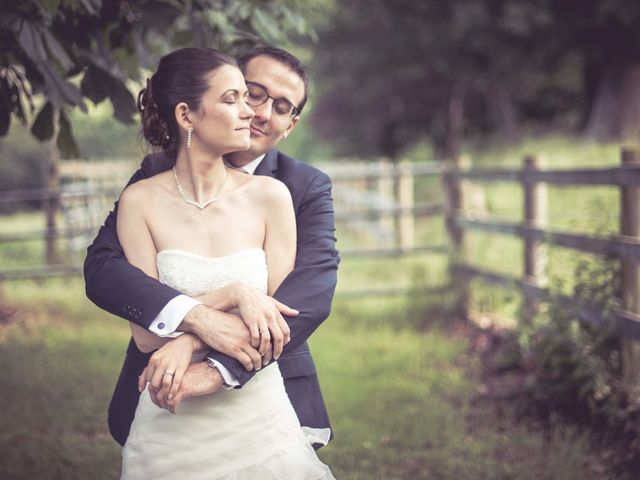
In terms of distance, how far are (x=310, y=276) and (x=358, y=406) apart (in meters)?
3.29

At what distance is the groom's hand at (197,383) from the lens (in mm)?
2341

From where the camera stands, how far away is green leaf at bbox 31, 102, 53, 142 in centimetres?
373

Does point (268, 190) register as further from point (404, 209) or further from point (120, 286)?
point (404, 209)

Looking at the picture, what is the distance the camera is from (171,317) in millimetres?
2441

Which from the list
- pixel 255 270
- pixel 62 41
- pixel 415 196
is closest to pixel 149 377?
pixel 255 270

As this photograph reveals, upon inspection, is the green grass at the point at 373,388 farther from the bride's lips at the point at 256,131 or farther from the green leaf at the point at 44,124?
the bride's lips at the point at 256,131

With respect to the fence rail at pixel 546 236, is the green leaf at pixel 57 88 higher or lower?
higher

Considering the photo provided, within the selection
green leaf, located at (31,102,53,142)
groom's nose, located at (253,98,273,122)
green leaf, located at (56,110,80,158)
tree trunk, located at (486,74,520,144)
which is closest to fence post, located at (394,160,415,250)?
green leaf, located at (56,110,80,158)

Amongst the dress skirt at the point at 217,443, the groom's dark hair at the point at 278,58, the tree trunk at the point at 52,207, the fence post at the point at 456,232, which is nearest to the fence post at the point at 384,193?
the fence post at the point at 456,232

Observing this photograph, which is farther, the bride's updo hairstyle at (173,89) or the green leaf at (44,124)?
the green leaf at (44,124)

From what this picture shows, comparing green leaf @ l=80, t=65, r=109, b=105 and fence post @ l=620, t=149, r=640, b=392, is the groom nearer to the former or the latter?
green leaf @ l=80, t=65, r=109, b=105

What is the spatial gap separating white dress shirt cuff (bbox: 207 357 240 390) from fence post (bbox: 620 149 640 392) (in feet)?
10.6

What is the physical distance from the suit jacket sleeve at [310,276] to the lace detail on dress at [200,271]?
6.2 inches

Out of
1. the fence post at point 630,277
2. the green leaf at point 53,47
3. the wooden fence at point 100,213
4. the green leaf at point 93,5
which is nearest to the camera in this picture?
the green leaf at point 53,47
